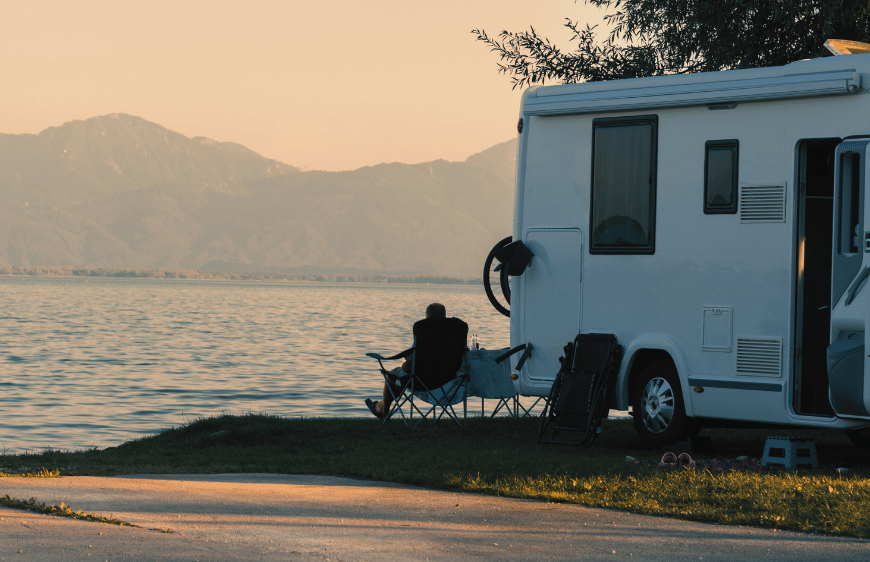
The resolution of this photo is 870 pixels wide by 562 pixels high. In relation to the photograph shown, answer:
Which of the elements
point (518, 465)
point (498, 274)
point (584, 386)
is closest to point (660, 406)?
point (584, 386)

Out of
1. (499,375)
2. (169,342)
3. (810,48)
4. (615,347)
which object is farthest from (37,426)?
(169,342)

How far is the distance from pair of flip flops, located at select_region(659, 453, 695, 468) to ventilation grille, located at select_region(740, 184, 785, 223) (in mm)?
1851

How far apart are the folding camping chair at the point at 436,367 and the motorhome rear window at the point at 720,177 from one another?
3.36 m

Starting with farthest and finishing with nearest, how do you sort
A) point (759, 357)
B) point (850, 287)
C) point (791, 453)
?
point (759, 357) < point (791, 453) < point (850, 287)

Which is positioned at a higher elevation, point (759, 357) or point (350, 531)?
point (759, 357)

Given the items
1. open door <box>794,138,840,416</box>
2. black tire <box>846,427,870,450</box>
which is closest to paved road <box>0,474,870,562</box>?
open door <box>794,138,840,416</box>

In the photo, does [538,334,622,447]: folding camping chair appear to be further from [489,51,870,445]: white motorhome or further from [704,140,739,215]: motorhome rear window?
[704,140,739,215]: motorhome rear window

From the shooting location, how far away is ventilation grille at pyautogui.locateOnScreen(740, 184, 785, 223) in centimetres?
825

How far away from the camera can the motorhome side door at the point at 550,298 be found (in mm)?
9484

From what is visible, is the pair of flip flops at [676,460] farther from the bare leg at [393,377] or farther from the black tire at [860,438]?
the bare leg at [393,377]

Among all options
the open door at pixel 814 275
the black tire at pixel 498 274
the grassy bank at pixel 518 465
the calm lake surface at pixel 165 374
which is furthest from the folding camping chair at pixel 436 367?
the calm lake surface at pixel 165 374

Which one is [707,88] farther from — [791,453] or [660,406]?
[791,453]

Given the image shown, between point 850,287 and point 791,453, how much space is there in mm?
1320

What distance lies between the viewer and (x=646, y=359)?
30.2ft
